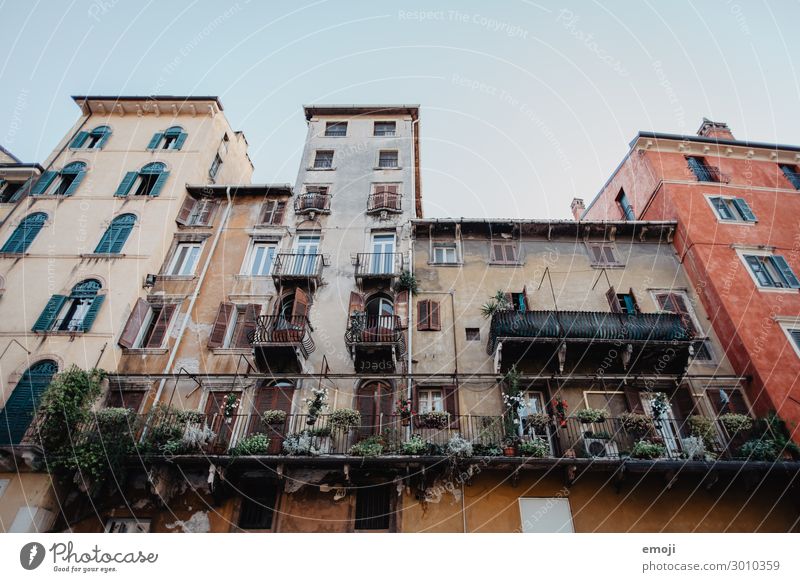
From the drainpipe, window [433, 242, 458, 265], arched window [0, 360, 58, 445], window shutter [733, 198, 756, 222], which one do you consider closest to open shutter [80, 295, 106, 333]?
arched window [0, 360, 58, 445]

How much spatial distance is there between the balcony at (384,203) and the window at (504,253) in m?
4.46

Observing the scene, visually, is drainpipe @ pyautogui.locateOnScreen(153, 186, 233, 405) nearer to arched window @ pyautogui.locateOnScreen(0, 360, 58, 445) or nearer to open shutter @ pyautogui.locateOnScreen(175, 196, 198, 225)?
open shutter @ pyautogui.locateOnScreen(175, 196, 198, 225)

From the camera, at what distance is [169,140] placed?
23.7 meters

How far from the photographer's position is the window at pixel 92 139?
2312 centimetres

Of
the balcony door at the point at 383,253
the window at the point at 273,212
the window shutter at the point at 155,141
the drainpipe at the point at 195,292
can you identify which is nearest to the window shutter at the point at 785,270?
the balcony door at the point at 383,253

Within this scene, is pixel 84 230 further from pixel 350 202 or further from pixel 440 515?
pixel 440 515

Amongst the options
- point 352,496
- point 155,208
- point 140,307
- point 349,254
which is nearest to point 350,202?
point 349,254

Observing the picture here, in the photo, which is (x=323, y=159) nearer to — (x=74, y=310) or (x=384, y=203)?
(x=384, y=203)

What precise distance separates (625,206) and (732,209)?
194 inches

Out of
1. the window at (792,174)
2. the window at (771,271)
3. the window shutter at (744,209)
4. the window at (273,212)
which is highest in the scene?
the window at (792,174)

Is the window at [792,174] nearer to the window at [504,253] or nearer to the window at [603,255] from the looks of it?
the window at [603,255]

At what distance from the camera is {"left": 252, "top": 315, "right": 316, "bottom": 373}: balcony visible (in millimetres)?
16031

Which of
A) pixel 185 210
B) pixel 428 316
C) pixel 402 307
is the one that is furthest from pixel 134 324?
pixel 428 316

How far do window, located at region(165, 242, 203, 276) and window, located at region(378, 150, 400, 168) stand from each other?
9.33 meters
